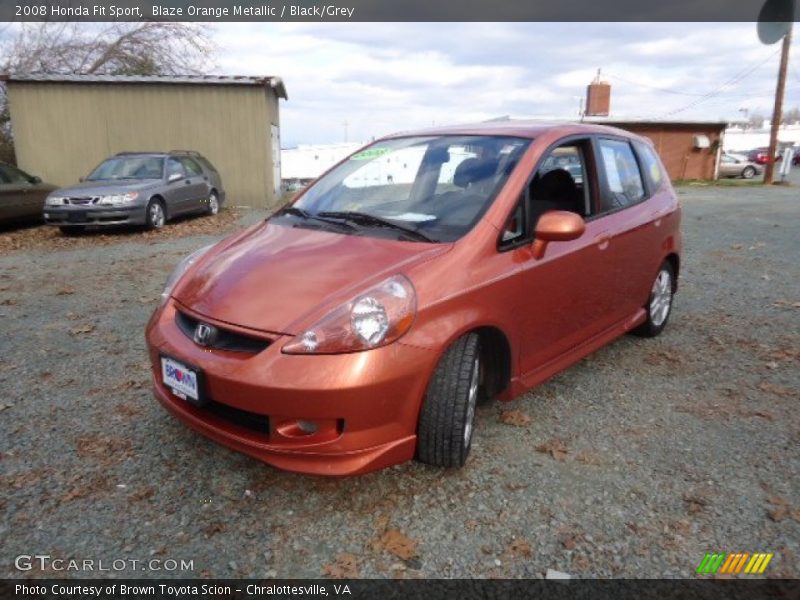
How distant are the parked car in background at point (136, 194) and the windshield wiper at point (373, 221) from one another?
25.0 ft

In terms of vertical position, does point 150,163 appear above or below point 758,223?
above

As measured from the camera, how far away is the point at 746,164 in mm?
30672

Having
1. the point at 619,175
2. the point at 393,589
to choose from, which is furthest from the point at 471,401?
the point at 619,175

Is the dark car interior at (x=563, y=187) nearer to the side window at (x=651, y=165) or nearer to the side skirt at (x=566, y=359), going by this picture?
the side skirt at (x=566, y=359)

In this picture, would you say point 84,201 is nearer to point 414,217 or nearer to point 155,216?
point 155,216

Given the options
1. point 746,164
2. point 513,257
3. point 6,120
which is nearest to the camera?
point 513,257

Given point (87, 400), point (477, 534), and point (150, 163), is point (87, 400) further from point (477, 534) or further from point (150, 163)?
point (150, 163)

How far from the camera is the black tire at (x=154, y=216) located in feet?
32.6

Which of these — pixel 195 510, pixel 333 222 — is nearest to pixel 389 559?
pixel 195 510

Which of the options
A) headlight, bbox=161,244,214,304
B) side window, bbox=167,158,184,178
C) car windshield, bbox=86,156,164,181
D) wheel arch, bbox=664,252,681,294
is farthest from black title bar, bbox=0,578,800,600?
side window, bbox=167,158,184,178

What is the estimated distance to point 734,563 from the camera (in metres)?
2.16

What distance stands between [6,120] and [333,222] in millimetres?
20131

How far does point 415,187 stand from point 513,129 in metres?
0.68

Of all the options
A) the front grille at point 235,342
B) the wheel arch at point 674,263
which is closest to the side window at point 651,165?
the wheel arch at point 674,263
